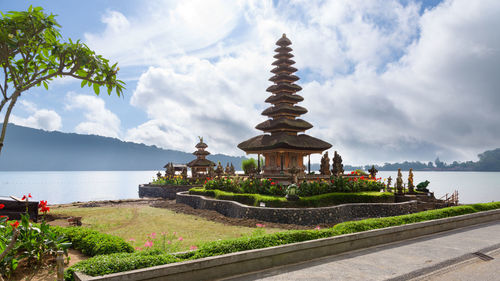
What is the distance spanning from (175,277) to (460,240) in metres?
11.0

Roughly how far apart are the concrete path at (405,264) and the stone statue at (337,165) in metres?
13.6

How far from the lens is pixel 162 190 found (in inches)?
1779

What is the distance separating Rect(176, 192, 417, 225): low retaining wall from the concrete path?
7235 millimetres

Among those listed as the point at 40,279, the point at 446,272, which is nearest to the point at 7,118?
the point at 40,279

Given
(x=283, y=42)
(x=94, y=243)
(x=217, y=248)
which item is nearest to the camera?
(x=217, y=248)

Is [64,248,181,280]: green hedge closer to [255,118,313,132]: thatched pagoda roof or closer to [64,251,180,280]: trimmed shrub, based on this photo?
[64,251,180,280]: trimmed shrub

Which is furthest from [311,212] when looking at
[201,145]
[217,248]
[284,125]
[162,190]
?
[201,145]

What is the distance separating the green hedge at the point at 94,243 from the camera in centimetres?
892

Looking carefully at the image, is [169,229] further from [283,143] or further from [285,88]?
[285,88]

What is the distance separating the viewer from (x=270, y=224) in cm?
1822

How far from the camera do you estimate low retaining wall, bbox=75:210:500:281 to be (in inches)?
275

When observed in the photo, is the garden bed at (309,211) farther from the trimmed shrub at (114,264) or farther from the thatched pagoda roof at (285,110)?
the thatched pagoda roof at (285,110)

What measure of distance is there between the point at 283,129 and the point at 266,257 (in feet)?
75.6

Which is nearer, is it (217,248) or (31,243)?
(31,243)
